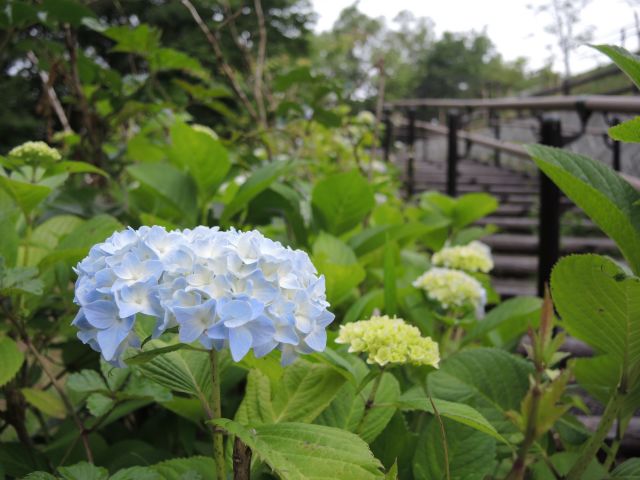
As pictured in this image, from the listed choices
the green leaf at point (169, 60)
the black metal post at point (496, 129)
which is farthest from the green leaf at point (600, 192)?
the black metal post at point (496, 129)

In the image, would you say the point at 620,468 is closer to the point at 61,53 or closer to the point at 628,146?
the point at 61,53

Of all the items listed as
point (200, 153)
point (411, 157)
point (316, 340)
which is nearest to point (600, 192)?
point (316, 340)

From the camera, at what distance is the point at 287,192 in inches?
64.6

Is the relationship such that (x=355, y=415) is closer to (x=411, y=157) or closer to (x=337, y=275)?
(x=337, y=275)

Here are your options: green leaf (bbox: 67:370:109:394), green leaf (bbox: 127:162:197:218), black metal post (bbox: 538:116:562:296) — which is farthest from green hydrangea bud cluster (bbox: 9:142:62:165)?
black metal post (bbox: 538:116:562:296)

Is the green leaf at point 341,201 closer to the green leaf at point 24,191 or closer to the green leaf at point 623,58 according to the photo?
the green leaf at point 24,191

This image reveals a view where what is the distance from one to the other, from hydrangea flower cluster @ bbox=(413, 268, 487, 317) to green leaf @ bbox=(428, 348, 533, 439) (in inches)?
12.1

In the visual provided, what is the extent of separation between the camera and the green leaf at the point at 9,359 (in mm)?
945

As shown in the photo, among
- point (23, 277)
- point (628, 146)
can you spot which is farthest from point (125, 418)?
point (628, 146)

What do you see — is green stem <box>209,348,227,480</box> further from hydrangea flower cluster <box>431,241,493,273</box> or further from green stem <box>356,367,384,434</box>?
hydrangea flower cluster <box>431,241,493,273</box>

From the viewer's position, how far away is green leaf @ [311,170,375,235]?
5.55 feet

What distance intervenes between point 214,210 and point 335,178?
356 mm

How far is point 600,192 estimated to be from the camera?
0.86 m

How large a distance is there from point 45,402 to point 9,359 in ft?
0.50
